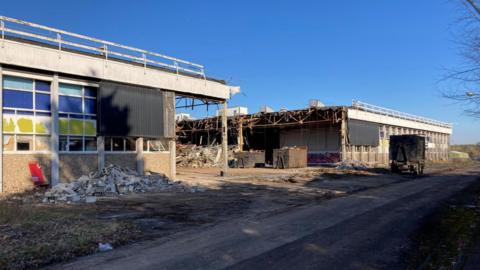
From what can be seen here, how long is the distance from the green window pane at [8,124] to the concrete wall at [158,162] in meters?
7.78

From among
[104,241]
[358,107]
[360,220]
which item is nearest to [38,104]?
[104,241]

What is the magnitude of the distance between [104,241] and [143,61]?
56.8ft

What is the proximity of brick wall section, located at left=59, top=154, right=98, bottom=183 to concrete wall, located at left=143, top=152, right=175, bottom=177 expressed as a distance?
12.0 ft

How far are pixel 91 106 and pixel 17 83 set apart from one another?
12.7ft

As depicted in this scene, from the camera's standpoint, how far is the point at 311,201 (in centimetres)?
1669

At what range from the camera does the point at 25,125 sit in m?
19.2

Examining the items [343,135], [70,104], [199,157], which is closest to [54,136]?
[70,104]

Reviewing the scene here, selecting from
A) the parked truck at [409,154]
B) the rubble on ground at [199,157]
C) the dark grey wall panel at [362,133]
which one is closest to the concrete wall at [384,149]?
the dark grey wall panel at [362,133]

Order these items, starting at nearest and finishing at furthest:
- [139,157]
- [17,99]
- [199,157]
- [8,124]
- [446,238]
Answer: [446,238] → [8,124] → [17,99] → [139,157] → [199,157]

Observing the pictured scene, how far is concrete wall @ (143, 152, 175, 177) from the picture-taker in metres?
25.1

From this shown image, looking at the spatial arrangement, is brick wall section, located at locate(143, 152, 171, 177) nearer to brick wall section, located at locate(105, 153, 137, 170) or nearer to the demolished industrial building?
brick wall section, located at locate(105, 153, 137, 170)

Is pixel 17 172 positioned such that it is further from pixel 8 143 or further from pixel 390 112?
pixel 390 112

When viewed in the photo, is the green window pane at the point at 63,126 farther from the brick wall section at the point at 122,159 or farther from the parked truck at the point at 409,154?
the parked truck at the point at 409,154

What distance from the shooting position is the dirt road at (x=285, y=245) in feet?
23.8
